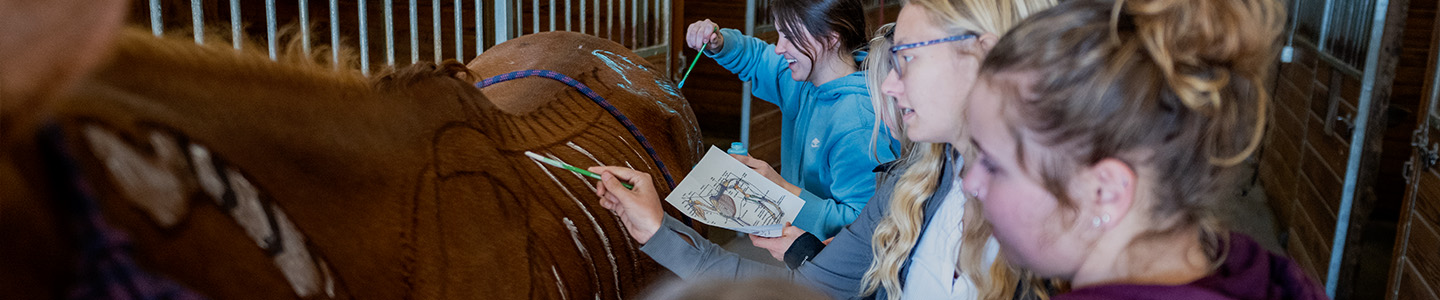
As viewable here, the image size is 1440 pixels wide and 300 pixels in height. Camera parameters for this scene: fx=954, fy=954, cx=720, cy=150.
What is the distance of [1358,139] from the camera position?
268 centimetres

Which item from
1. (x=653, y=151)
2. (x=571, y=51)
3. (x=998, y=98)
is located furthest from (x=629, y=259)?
(x=998, y=98)

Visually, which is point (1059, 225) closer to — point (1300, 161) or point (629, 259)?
point (629, 259)

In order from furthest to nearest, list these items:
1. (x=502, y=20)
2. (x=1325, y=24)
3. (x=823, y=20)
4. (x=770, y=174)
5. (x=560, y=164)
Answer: (x=1325, y=24), (x=502, y=20), (x=823, y=20), (x=770, y=174), (x=560, y=164)

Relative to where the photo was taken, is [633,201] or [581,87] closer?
[633,201]

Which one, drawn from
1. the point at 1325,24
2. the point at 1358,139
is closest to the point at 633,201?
the point at 1358,139

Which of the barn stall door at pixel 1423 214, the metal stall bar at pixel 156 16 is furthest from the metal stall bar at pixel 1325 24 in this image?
the metal stall bar at pixel 156 16

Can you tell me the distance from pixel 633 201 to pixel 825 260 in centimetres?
28

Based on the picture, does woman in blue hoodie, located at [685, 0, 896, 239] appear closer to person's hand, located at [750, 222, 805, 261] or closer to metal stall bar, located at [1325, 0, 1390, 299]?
person's hand, located at [750, 222, 805, 261]

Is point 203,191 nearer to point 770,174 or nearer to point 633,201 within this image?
point 633,201

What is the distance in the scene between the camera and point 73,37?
0.47 meters

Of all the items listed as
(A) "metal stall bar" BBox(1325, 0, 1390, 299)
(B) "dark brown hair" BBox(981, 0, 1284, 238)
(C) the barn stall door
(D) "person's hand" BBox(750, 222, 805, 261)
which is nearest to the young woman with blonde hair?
(B) "dark brown hair" BBox(981, 0, 1284, 238)

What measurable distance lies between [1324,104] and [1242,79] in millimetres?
3249

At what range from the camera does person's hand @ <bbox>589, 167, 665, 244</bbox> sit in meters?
1.28

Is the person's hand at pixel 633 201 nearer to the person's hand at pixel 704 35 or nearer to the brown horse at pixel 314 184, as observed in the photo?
the brown horse at pixel 314 184
